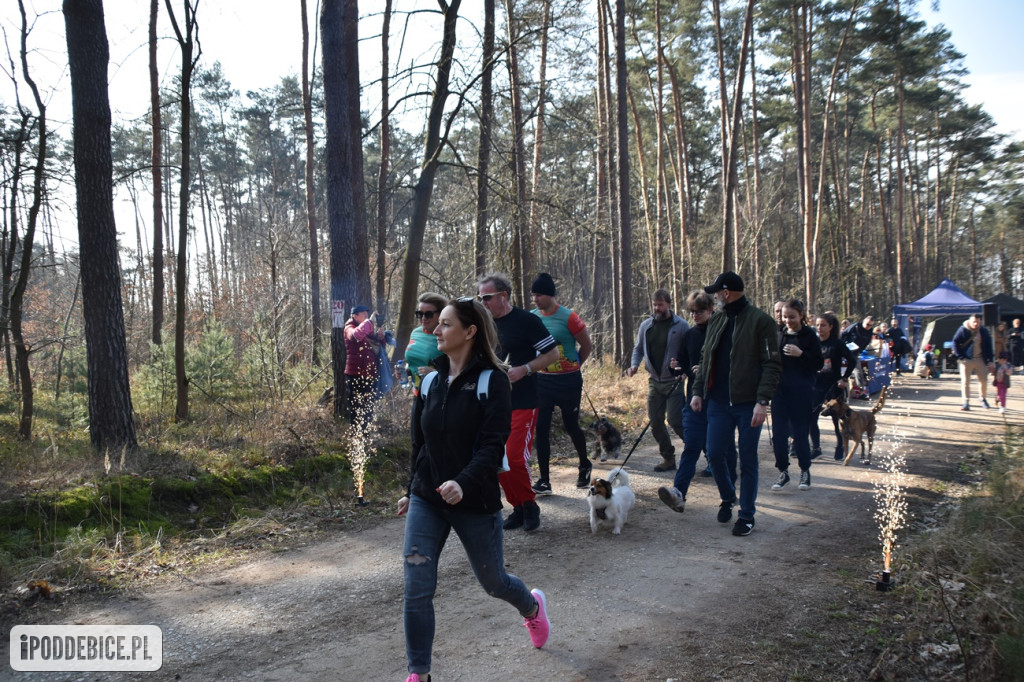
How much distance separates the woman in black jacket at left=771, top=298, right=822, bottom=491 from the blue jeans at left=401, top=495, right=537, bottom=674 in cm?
486

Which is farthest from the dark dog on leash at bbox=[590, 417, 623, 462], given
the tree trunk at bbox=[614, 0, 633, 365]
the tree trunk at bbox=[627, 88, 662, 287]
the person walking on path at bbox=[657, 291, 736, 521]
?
the tree trunk at bbox=[627, 88, 662, 287]

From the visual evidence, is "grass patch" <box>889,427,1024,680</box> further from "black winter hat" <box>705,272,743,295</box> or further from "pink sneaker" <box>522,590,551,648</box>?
"black winter hat" <box>705,272,743,295</box>

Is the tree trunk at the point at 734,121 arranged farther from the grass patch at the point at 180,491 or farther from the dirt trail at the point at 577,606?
the dirt trail at the point at 577,606

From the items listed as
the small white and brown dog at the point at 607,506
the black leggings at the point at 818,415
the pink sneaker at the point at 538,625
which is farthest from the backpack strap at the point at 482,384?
the black leggings at the point at 818,415

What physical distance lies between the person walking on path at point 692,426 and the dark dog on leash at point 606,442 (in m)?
2.21

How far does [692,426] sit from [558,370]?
1.45 m

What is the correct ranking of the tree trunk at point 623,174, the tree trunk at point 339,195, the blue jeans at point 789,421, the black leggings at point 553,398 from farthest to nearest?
the tree trunk at point 623,174, the tree trunk at point 339,195, the blue jeans at point 789,421, the black leggings at point 553,398

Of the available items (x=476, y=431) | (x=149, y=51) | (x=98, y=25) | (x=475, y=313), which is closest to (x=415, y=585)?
(x=476, y=431)

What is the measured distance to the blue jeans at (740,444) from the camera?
6.01 meters

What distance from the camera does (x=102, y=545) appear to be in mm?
5863

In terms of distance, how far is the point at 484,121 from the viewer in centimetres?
1377

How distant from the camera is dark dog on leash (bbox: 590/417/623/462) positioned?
9258 millimetres

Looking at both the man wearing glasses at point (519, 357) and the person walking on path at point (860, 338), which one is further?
the person walking on path at point (860, 338)

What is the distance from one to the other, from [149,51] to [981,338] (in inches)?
728
